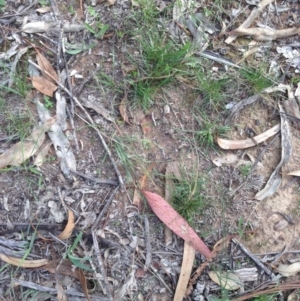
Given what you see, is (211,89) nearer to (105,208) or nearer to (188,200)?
(188,200)

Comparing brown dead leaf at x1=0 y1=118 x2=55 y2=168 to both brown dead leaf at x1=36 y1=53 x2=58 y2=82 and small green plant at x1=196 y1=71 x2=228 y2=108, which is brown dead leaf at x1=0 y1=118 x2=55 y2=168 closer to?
brown dead leaf at x1=36 y1=53 x2=58 y2=82

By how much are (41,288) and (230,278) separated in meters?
0.83

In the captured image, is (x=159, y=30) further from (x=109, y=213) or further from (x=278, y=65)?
(x=109, y=213)

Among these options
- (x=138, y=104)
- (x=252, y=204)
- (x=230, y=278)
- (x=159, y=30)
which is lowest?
(x=230, y=278)

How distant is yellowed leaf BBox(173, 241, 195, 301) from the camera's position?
2.12 metres

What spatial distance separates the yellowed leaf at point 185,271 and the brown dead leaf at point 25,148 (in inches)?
31.4

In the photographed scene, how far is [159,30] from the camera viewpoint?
93.2 inches

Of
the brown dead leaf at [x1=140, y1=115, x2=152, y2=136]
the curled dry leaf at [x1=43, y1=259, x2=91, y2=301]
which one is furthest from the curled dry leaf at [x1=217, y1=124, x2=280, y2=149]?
the curled dry leaf at [x1=43, y1=259, x2=91, y2=301]

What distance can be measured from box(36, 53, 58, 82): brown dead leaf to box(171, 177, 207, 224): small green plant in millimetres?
756

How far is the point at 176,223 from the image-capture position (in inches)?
85.0

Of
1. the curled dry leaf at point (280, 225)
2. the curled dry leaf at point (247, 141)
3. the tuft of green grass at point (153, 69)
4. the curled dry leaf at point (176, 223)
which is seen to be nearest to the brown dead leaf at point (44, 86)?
the tuft of green grass at point (153, 69)

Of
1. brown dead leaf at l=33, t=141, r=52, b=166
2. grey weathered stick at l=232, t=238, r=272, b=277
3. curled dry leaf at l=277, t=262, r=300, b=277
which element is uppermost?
brown dead leaf at l=33, t=141, r=52, b=166

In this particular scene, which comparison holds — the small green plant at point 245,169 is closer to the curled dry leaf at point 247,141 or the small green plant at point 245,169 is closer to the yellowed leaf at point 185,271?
the curled dry leaf at point 247,141

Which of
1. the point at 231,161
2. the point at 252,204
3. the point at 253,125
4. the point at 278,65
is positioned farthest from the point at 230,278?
the point at 278,65
